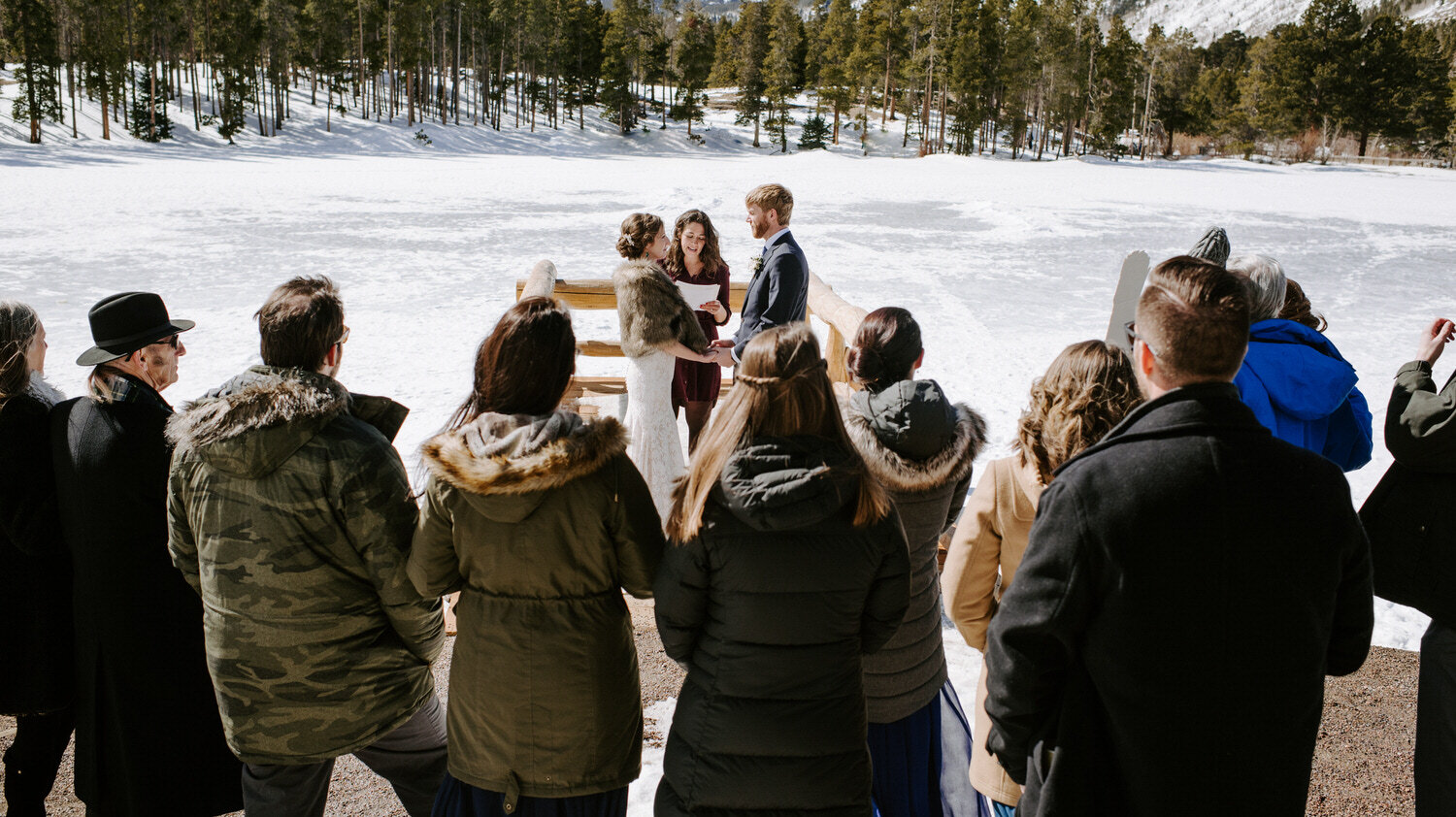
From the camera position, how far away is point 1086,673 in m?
1.64

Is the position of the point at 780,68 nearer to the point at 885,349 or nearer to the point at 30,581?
the point at 885,349

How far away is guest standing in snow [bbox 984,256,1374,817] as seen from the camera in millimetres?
1508

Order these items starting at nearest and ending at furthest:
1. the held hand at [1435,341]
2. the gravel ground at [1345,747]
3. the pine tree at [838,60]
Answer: the held hand at [1435,341] → the gravel ground at [1345,747] → the pine tree at [838,60]

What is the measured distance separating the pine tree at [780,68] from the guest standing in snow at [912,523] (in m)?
59.5

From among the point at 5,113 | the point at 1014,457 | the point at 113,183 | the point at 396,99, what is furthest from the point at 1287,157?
the point at 5,113

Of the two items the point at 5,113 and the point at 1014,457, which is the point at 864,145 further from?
the point at 1014,457

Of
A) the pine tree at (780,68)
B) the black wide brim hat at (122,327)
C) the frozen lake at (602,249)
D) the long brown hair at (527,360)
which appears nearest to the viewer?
the long brown hair at (527,360)

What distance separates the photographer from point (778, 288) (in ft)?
14.1

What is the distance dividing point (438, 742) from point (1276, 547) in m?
2.02

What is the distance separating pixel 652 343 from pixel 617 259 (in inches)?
357

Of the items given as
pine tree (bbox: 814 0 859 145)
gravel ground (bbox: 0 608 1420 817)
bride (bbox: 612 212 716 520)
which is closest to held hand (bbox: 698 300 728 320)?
bride (bbox: 612 212 716 520)

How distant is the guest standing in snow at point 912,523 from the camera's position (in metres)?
2.23

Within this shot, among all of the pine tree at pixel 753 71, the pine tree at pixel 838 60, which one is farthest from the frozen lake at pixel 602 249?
the pine tree at pixel 753 71

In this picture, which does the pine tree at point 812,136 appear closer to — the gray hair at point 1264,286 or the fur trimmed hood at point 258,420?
the gray hair at point 1264,286
